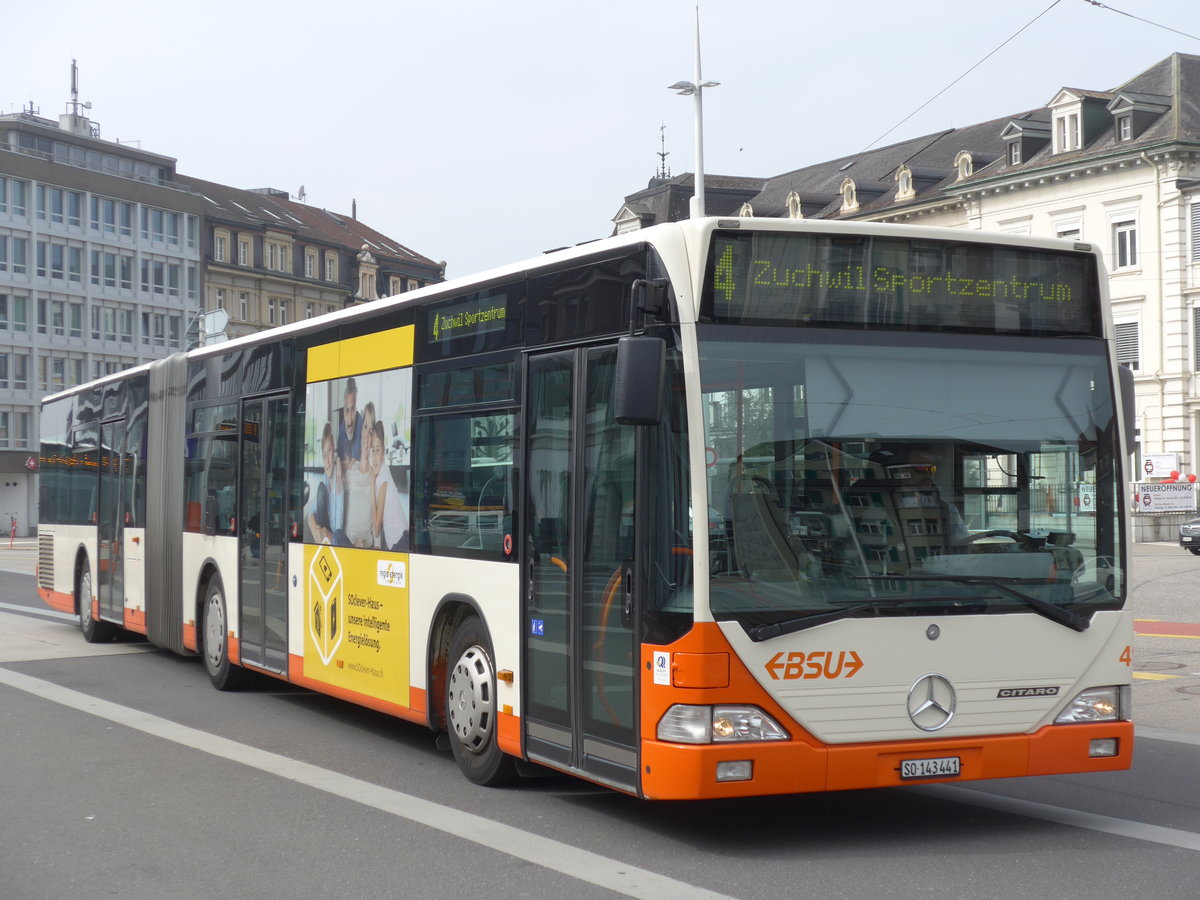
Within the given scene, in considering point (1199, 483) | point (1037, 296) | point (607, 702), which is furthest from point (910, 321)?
point (1199, 483)

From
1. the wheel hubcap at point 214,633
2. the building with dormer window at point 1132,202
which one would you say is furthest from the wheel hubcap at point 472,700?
the building with dormer window at point 1132,202

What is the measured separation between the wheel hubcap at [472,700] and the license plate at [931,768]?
2.44m

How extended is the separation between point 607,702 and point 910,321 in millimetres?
2261

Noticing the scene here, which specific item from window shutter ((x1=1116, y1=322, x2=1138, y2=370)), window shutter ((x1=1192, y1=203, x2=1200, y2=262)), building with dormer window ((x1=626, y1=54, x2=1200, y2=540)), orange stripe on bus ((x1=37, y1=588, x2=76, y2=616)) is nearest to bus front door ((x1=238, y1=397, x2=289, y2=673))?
orange stripe on bus ((x1=37, y1=588, x2=76, y2=616))

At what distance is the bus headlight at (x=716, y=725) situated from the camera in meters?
6.75

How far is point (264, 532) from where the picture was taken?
1252 cm

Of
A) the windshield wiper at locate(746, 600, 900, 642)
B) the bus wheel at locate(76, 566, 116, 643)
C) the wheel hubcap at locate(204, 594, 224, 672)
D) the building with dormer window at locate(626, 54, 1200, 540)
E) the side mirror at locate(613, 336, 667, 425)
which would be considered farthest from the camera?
the building with dormer window at locate(626, 54, 1200, 540)

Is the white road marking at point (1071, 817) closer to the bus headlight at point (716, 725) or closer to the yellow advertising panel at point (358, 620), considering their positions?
the bus headlight at point (716, 725)

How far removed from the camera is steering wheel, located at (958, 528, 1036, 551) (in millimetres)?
7172

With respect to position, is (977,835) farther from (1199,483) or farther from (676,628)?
(1199,483)

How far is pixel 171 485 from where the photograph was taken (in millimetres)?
15148

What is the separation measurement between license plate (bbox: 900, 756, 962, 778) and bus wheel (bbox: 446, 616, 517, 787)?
2.39 metres

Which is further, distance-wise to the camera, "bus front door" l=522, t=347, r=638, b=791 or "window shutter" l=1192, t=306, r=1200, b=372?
"window shutter" l=1192, t=306, r=1200, b=372

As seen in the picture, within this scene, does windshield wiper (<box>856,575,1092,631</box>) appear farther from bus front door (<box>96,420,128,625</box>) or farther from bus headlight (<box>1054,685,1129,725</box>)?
bus front door (<box>96,420,128,625</box>)
